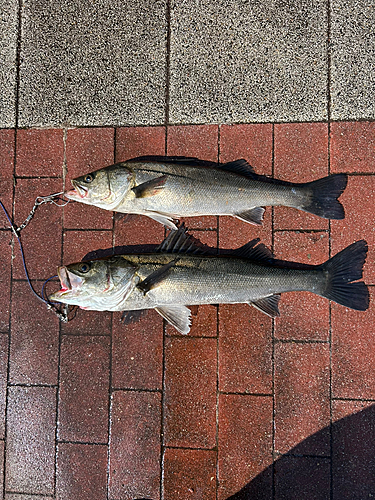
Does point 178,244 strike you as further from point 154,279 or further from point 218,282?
point 218,282

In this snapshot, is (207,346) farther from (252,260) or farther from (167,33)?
(167,33)

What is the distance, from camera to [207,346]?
3988 mm

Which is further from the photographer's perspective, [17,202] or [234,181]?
[17,202]

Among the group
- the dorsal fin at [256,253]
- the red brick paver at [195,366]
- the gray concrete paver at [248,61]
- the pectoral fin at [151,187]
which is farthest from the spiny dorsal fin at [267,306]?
the gray concrete paver at [248,61]

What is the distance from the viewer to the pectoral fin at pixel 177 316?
3.80 m

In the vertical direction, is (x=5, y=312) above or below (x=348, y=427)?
above

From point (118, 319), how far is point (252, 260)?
1669 mm

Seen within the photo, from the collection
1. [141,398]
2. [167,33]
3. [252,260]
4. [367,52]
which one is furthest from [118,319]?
[367,52]

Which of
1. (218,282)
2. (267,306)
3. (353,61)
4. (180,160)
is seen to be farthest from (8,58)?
(267,306)

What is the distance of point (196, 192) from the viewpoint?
3.81 meters

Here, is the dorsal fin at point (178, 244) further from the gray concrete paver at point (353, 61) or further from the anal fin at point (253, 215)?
the gray concrete paver at point (353, 61)

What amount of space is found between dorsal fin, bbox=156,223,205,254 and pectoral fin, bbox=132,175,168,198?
486mm

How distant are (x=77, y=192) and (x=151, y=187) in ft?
2.76

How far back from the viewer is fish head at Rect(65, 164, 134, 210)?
3848mm
